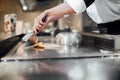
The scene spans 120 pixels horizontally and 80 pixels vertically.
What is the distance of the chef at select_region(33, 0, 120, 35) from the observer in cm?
82

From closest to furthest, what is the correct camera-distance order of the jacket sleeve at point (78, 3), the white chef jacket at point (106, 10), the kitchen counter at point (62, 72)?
1. the kitchen counter at point (62, 72)
2. the jacket sleeve at point (78, 3)
3. the white chef jacket at point (106, 10)

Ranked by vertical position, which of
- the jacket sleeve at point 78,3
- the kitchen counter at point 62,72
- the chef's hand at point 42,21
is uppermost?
the jacket sleeve at point 78,3

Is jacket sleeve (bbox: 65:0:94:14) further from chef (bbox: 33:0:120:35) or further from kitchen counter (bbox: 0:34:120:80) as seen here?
kitchen counter (bbox: 0:34:120:80)

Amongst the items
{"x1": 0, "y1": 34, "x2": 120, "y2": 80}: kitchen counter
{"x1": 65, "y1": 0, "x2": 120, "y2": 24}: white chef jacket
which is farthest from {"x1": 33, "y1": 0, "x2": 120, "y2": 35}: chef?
{"x1": 0, "y1": 34, "x2": 120, "y2": 80}: kitchen counter

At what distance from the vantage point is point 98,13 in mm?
1217

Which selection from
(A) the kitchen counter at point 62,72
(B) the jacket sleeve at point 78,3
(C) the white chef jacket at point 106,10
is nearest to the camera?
(A) the kitchen counter at point 62,72

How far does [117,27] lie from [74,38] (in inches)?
14.5

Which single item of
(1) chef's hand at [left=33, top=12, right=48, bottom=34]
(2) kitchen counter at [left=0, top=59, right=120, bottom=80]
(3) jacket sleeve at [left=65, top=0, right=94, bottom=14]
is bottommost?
(2) kitchen counter at [left=0, top=59, right=120, bottom=80]

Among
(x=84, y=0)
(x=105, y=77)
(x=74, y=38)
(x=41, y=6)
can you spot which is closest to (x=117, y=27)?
(x=74, y=38)

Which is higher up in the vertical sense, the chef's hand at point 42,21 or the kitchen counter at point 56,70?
the chef's hand at point 42,21

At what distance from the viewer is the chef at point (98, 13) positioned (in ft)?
2.70

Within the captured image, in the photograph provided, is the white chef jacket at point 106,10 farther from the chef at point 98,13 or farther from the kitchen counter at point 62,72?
the kitchen counter at point 62,72

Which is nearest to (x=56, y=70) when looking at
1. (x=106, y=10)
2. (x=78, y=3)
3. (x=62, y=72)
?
(x=62, y=72)

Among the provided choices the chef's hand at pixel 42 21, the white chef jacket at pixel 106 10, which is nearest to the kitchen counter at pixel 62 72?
the chef's hand at pixel 42 21
